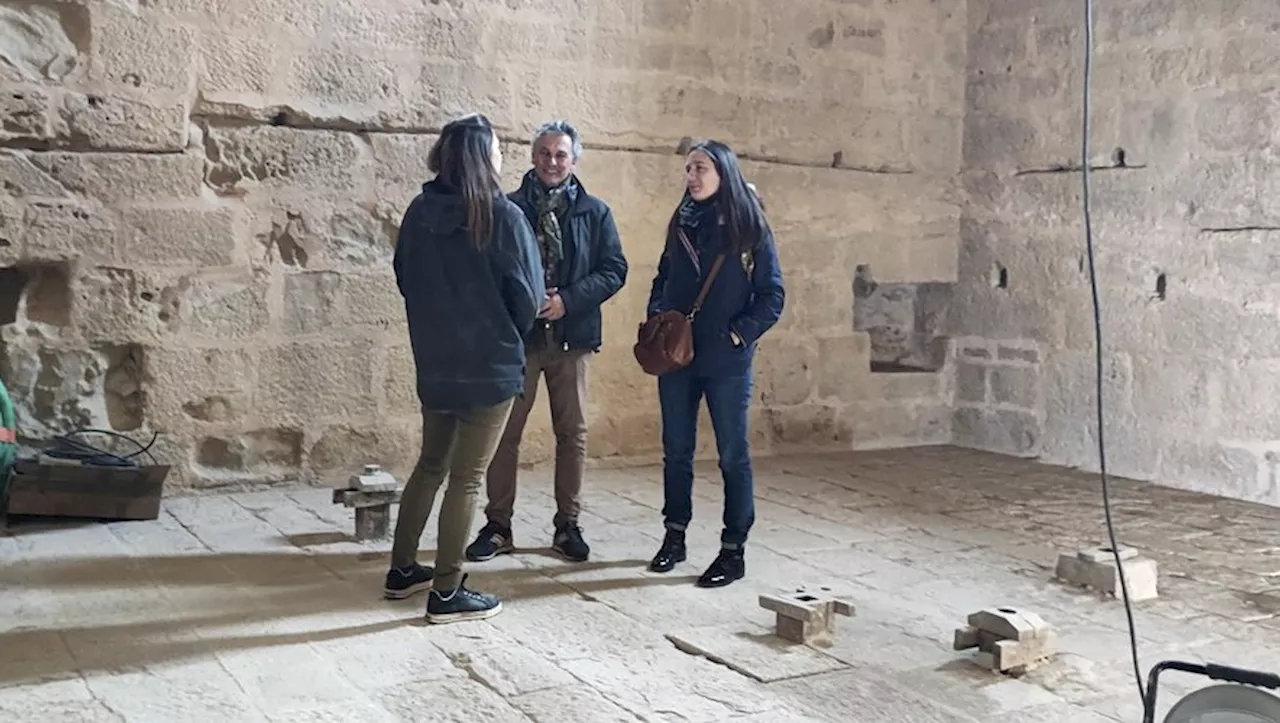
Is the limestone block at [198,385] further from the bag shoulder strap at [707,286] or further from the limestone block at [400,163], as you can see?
the bag shoulder strap at [707,286]

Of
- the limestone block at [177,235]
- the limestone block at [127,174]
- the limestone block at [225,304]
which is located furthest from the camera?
the limestone block at [225,304]

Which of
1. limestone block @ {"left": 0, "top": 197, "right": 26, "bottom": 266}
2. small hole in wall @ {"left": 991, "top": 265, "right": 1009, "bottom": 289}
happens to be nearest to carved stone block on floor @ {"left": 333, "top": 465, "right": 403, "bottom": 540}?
limestone block @ {"left": 0, "top": 197, "right": 26, "bottom": 266}

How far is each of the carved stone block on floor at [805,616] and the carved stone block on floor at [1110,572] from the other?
40.0 inches

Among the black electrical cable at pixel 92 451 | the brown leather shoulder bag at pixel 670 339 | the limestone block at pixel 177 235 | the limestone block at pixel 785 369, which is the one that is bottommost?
the black electrical cable at pixel 92 451

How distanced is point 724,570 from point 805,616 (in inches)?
24.9

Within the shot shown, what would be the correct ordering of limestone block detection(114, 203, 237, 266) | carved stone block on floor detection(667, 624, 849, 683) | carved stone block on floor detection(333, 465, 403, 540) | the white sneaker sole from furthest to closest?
limestone block detection(114, 203, 237, 266) → carved stone block on floor detection(333, 465, 403, 540) → the white sneaker sole → carved stone block on floor detection(667, 624, 849, 683)

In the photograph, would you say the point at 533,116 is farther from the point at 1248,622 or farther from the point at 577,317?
the point at 1248,622

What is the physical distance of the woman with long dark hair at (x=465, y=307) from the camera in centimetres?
331

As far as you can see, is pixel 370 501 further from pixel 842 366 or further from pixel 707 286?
pixel 842 366

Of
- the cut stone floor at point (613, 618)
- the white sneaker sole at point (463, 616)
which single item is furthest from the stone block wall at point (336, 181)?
the white sneaker sole at point (463, 616)

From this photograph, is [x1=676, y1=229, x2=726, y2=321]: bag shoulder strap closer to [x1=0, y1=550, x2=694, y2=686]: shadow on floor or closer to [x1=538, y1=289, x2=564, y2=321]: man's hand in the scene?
[x1=538, y1=289, x2=564, y2=321]: man's hand

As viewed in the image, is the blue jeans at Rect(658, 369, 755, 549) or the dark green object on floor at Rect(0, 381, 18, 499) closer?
the blue jeans at Rect(658, 369, 755, 549)

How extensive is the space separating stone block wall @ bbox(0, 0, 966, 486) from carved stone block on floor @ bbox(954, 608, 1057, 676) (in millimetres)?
2881

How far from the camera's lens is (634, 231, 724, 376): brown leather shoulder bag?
3.77 meters
